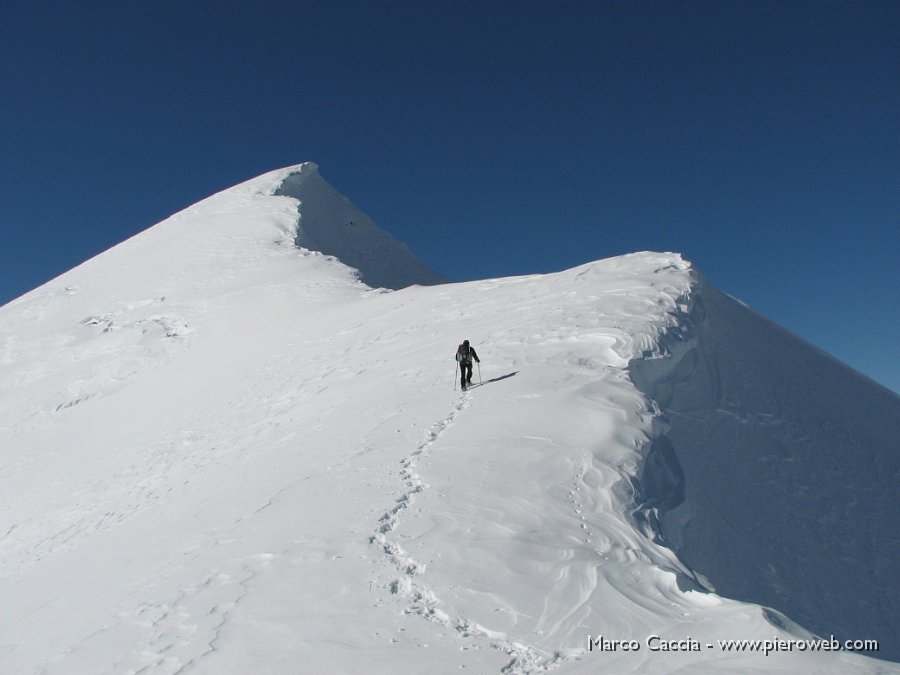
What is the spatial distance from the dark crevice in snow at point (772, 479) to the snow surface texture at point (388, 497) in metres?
0.14

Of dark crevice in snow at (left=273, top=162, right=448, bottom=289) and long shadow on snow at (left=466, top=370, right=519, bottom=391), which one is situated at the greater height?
dark crevice in snow at (left=273, top=162, right=448, bottom=289)

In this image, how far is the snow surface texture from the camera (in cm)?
618

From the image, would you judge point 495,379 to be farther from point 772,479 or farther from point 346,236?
point 346,236

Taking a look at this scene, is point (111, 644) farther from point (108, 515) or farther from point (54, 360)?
point (54, 360)

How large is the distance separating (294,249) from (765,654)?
3251 cm

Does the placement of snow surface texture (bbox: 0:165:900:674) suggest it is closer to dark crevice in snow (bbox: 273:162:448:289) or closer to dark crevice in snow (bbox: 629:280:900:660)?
dark crevice in snow (bbox: 629:280:900:660)

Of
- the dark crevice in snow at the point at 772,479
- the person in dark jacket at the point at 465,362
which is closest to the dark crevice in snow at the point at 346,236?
the person in dark jacket at the point at 465,362

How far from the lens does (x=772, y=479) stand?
1351 centimetres

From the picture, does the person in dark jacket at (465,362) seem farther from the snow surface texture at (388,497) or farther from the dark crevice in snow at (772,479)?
the dark crevice in snow at (772,479)

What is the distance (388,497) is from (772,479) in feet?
28.8

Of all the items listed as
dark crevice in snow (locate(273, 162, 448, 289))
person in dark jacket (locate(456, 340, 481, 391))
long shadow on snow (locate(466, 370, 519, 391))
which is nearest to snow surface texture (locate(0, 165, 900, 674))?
long shadow on snow (locate(466, 370, 519, 391))

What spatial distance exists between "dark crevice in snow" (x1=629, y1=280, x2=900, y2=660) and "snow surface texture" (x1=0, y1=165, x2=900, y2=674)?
0.47ft

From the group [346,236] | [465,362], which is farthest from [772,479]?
[346,236]

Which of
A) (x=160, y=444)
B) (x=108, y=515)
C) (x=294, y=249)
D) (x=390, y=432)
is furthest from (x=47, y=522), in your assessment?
Result: (x=294, y=249)
